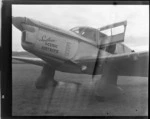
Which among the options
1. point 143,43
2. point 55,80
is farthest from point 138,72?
point 55,80

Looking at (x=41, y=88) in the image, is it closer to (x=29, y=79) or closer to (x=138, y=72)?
(x=29, y=79)

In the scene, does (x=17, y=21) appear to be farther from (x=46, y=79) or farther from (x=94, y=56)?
(x=94, y=56)

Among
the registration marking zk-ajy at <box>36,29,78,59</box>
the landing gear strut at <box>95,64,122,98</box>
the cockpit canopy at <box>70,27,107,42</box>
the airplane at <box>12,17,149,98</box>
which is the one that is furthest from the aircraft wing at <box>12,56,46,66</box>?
the landing gear strut at <box>95,64,122,98</box>

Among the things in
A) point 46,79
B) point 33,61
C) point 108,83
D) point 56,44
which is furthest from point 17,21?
point 108,83

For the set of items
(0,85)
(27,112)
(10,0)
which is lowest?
(27,112)

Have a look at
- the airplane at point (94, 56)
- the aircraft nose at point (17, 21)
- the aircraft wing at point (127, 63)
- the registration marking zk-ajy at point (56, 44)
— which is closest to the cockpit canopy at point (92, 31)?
the airplane at point (94, 56)

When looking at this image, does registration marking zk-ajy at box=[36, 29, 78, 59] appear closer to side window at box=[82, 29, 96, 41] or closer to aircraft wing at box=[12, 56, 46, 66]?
aircraft wing at box=[12, 56, 46, 66]
